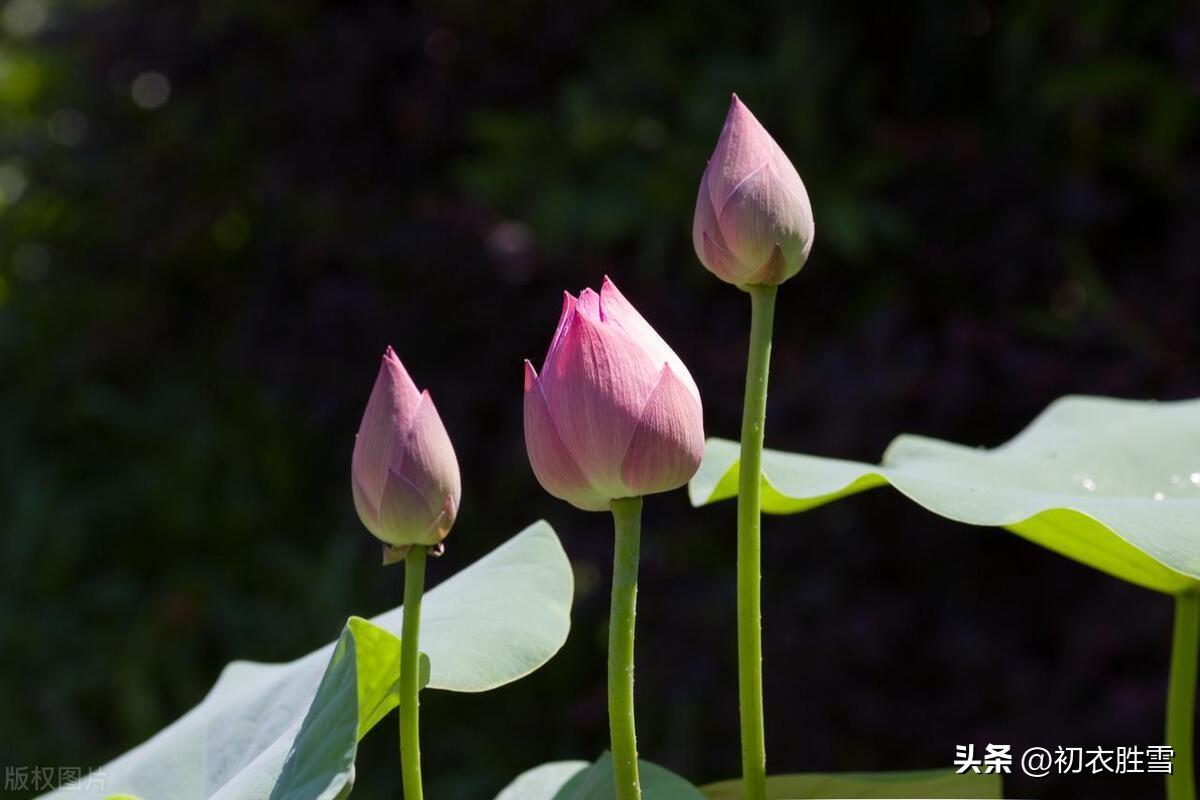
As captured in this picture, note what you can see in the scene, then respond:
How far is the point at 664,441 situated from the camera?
489 millimetres

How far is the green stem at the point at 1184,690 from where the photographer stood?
64 cm

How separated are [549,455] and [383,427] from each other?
7cm

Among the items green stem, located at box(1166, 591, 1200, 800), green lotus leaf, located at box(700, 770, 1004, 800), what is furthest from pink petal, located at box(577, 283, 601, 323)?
green stem, located at box(1166, 591, 1200, 800)

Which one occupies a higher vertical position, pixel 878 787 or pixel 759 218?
pixel 759 218

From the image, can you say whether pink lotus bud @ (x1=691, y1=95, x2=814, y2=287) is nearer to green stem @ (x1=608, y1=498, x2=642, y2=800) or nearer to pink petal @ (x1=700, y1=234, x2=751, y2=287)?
pink petal @ (x1=700, y1=234, x2=751, y2=287)

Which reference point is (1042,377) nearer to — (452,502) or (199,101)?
(452,502)

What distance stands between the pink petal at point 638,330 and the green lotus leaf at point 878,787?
0.79 feet

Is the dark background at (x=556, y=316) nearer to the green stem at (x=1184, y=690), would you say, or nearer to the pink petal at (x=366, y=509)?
the green stem at (x=1184, y=690)

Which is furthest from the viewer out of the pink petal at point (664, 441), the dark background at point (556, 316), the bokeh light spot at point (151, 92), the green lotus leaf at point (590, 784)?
the bokeh light spot at point (151, 92)

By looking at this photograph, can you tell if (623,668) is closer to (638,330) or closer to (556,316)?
(638,330)

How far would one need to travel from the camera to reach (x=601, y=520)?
7.43ft

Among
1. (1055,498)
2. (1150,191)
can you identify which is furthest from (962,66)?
(1055,498)

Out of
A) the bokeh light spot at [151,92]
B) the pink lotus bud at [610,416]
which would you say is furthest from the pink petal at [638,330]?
the bokeh light spot at [151,92]

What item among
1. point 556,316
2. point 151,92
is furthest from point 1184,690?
point 151,92
